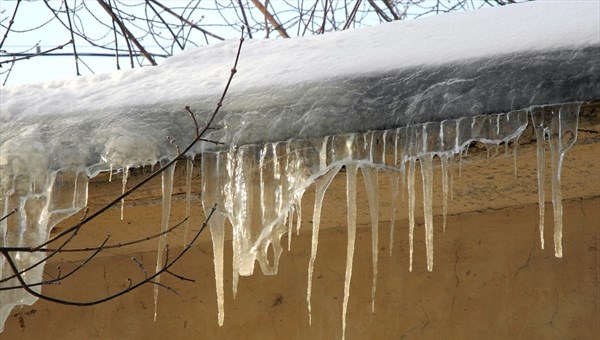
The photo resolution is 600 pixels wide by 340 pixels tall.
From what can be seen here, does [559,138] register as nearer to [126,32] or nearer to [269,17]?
[126,32]

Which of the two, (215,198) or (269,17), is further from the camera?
(269,17)

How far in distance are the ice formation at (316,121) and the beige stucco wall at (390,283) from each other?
0.21 metres

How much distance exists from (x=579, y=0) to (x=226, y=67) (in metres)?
1.00

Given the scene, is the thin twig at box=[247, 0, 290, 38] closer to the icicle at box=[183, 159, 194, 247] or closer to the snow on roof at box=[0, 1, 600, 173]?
the snow on roof at box=[0, 1, 600, 173]

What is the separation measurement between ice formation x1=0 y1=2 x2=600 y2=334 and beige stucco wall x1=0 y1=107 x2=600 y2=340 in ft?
0.69

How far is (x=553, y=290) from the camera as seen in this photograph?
9.91 feet

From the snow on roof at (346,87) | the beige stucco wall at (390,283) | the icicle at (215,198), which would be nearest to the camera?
the snow on roof at (346,87)

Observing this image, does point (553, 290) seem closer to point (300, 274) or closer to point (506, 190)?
point (506, 190)

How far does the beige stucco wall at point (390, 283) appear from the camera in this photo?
296 centimetres

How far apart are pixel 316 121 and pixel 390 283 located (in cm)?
101

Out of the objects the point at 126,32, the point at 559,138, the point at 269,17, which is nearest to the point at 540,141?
the point at 559,138

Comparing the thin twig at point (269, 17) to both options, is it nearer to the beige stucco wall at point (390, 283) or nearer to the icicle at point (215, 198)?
the beige stucco wall at point (390, 283)

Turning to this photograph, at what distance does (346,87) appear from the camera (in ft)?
7.84

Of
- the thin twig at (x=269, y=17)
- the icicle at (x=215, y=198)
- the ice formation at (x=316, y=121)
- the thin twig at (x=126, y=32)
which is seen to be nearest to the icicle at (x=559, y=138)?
the ice formation at (x=316, y=121)
